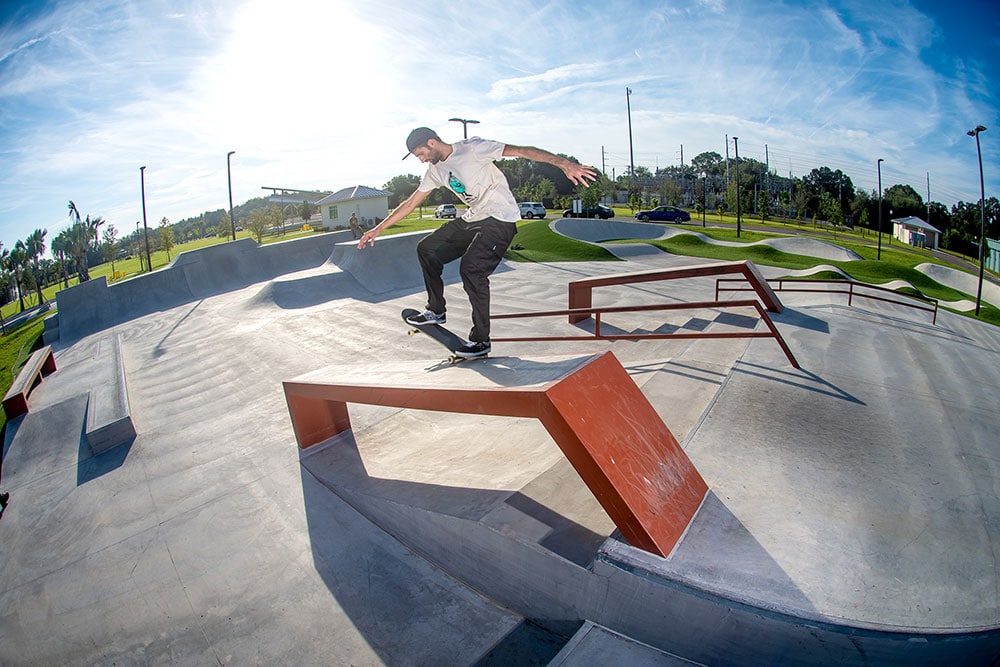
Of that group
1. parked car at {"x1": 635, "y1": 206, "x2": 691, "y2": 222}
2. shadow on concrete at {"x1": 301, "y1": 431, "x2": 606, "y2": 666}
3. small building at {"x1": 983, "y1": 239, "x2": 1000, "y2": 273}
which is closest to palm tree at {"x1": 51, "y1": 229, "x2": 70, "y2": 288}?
parked car at {"x1": 635, "y1": 206, "x2": 691, "y2": 222}

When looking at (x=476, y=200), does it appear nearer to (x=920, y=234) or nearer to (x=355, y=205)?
(x=355, y=205)

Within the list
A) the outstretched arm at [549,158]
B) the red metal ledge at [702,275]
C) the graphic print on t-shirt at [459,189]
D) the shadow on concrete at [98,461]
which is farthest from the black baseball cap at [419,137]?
the shadow on concrete at [98,461]

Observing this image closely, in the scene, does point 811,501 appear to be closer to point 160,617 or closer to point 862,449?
point 862,449

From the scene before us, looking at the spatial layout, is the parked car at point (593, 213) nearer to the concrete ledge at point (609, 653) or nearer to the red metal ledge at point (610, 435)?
the red metal ledge at point (610, 435)

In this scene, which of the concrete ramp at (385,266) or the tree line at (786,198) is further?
the tree line at (786,198)

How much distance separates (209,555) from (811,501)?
12.8 ft

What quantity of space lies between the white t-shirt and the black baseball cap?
0.62 ft

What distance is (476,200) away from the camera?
13.4ft

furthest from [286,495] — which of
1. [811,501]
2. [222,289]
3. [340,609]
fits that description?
[222,289]

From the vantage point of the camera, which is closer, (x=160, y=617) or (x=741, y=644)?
(x=741, y=644)

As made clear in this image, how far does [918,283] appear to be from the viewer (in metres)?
23.8

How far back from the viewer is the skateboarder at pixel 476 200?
156 inches

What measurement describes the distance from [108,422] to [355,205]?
50.3 m

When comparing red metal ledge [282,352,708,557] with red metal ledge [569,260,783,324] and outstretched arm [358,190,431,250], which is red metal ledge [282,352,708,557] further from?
red metal ledge [569,260,783,324]
